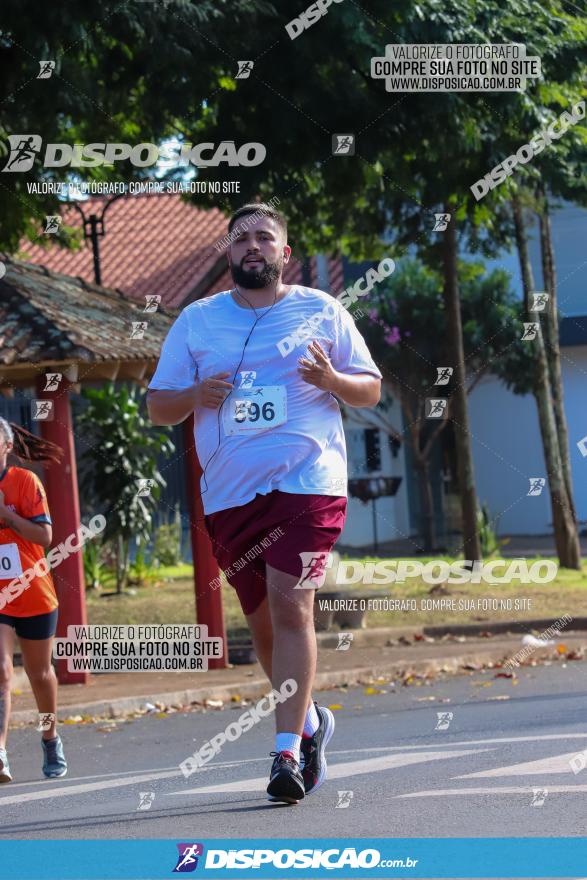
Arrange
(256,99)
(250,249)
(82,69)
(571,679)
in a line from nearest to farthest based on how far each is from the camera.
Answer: (250,249) → (571,679) → (82,69) → (256,99)

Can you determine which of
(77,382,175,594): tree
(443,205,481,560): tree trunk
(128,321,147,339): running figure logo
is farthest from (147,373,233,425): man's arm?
(77,382,175,594): tree

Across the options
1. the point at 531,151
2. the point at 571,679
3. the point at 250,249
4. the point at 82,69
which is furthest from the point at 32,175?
the point at 250,249

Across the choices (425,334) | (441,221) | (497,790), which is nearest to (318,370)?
(497,790)

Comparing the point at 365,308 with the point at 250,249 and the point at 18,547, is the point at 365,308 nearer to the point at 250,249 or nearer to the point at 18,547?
the point at 18,547

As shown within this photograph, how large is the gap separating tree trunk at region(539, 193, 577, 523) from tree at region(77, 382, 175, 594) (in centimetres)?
511

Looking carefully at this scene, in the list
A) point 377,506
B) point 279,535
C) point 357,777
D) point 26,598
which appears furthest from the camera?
point 377,506

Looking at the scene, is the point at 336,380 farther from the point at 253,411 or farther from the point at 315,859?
the point at 315,859

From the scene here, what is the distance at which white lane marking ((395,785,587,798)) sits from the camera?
5.73m

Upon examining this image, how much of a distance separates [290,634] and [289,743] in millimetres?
389

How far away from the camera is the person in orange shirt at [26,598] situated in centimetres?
763

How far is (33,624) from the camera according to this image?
25.5 feet

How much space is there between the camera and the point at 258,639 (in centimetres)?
600

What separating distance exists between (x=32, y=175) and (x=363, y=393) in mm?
8988

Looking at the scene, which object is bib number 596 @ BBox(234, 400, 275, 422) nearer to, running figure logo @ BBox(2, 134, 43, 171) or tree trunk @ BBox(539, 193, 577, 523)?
running figure logo @ BBox(2, 134, 43, 171)
